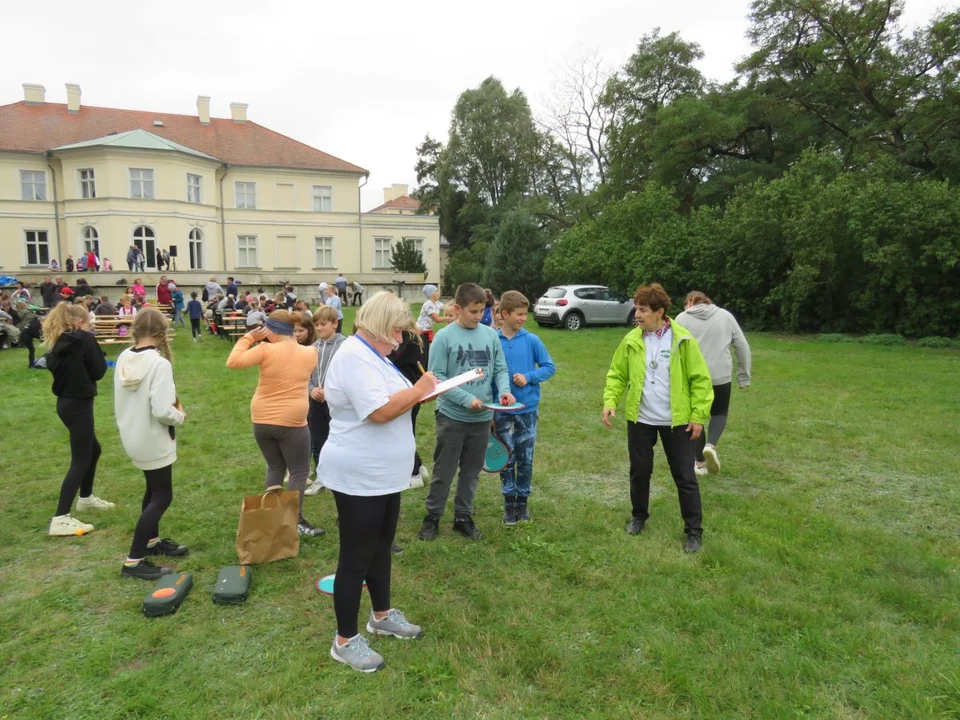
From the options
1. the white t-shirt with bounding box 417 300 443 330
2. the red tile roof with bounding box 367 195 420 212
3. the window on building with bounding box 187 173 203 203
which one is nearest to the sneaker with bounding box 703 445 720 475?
the white t-shirt with bounding box 417 300 443 330

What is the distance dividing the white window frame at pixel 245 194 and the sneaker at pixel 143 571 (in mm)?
37409

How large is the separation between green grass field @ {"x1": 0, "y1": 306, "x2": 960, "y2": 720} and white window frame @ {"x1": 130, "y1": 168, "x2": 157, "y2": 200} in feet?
104

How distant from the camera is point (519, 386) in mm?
4645

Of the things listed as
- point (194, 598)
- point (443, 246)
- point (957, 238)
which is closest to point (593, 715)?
point (194, 598)

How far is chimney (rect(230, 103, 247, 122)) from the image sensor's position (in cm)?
4044

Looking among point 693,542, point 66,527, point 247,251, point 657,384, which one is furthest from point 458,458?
point 247,251

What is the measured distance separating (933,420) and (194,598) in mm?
8745

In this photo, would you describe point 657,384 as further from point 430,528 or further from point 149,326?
point 149,326

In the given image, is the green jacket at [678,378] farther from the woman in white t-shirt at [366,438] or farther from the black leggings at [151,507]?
the black leggings at [151,507]

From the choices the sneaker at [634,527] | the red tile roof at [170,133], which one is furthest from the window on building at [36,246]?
the sneaker at [634,527]

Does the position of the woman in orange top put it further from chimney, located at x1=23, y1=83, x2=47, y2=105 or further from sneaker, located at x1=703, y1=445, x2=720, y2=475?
chimney, located at x1=23, y1=83, x2=47, y2=105

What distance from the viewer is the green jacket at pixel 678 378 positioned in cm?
427

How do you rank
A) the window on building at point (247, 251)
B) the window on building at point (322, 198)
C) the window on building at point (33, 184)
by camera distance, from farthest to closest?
the window on building at point (322, 198), the window on building at point (247, 251), the window on building at point (33, 184)

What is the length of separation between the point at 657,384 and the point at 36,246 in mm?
40454
